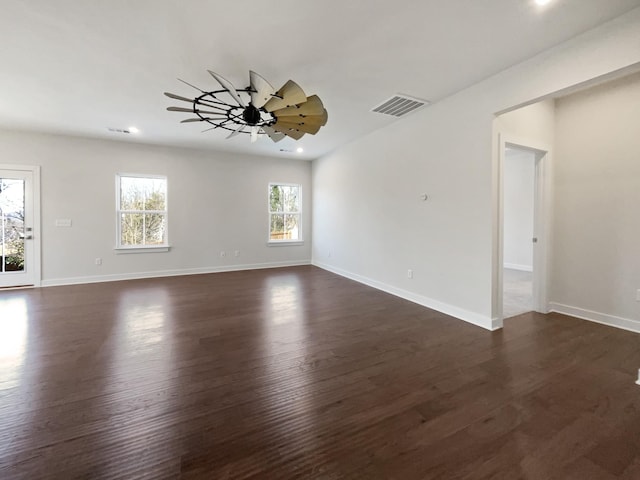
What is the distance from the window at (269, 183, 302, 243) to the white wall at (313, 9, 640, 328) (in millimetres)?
2251

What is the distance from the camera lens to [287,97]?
2.45 m

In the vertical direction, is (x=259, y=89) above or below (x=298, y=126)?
above

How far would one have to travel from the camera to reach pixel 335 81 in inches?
122

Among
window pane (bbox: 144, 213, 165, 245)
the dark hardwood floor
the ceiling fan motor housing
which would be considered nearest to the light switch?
window pane (bbox: 144, 213, 165, 245)

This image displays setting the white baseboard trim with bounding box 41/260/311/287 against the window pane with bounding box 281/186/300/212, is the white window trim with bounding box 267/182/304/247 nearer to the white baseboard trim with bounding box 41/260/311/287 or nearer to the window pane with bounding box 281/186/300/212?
the window pane with bounding box 281/186/300/212

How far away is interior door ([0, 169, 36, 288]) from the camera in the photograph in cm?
484

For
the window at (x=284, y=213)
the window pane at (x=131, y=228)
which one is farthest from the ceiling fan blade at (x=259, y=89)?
the window pane at (x=131, y=228)

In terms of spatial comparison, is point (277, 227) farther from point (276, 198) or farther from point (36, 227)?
point (36, 227)

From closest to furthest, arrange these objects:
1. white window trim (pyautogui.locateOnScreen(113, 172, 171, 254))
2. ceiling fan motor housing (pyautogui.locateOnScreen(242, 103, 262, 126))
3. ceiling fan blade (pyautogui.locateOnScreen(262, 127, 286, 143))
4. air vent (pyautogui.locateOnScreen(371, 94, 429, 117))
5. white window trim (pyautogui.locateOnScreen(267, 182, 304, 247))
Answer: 1. ceiling fan motor housing (pyautogui.locateOnScreen(242, 103, 262, 126))
2. ceiling fan blade (pyautogui.locateOnScreen(262, 127, 286, 143))
3. air vent (pyautogui.locateOnScreen(371, 94, 429, 117))
4. white window trim (pyautogui.locateOnScreen(113, 172, 171, 254))
5. white window trim (pyautogui.locateOnScreen(267, 182, 304, 247))

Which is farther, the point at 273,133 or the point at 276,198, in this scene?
the point at 276,198

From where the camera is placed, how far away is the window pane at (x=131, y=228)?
5676 millimetres

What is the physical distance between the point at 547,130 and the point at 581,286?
80.9 inches

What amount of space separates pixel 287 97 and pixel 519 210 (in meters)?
6.70

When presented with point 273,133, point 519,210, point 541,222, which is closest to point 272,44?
point 273,133
